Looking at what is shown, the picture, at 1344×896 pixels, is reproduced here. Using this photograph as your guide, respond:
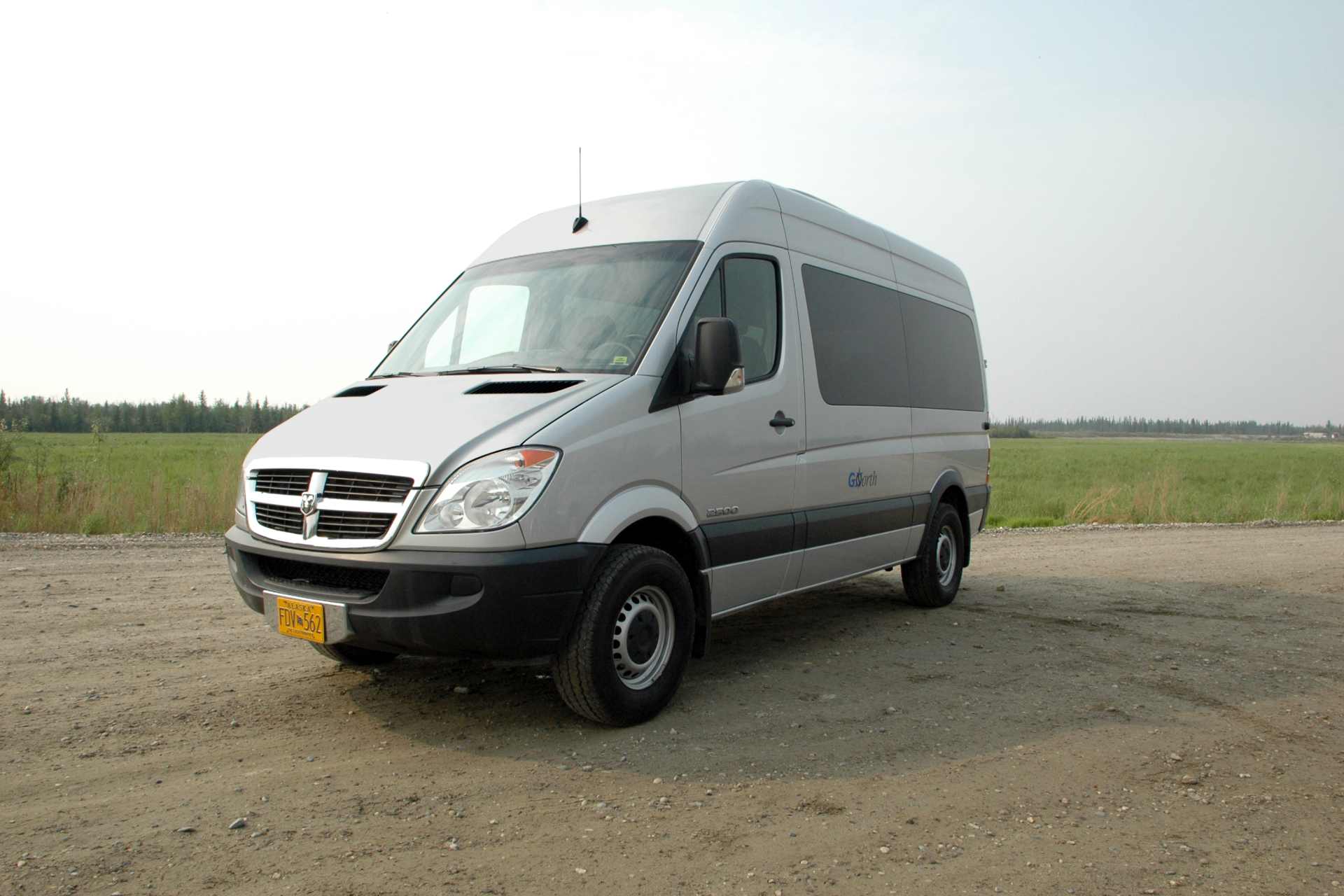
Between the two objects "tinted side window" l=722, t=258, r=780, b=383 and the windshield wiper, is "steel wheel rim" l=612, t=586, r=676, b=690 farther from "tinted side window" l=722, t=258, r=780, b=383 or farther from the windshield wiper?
"tinted side window" l=722, t=258, r=780, b=383

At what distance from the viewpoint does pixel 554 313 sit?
513cm

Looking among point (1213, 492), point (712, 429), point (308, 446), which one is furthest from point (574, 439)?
point (1213, 492)

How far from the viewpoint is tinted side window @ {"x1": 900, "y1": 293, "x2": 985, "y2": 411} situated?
24.1 feet

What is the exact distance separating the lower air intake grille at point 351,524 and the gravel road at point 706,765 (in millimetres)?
915

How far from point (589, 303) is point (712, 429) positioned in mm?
935

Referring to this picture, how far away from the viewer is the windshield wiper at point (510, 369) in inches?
185

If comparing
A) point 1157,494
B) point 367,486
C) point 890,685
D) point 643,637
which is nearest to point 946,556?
point 890,685

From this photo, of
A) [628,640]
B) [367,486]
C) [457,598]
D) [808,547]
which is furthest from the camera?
[808,547]

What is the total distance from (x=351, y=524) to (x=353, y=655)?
148 cm

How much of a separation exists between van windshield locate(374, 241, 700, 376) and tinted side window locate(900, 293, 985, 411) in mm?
2894

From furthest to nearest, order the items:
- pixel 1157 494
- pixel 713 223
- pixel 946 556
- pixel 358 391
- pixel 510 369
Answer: pixel 1157 494
pixel 946 556
pixel 713 223
pixel 358 391
pixel 510 369

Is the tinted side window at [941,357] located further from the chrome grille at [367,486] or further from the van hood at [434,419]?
the chrome grille at [367,486]

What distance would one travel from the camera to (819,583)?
599cm

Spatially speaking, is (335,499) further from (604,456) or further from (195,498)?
(195,498)
